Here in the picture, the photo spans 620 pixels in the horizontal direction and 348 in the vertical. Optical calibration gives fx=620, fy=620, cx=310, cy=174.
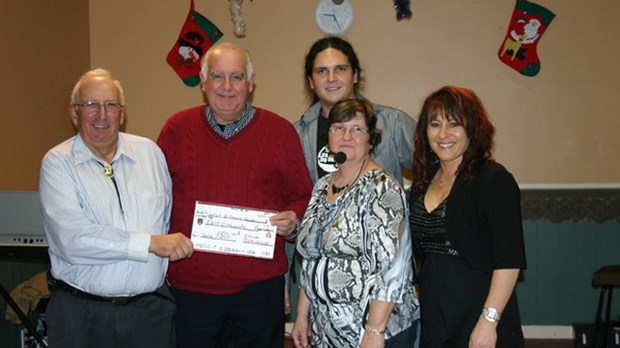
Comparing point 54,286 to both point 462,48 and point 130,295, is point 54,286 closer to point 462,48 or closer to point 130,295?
point 130,295

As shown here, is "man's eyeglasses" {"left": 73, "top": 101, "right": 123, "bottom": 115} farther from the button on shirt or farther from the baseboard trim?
the baseboard trim

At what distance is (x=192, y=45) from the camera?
16.6 feet

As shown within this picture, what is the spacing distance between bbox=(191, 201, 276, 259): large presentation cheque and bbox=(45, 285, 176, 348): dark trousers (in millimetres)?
310

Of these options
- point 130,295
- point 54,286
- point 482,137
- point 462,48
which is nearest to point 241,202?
point 130,295

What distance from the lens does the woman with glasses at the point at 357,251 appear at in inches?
79.4

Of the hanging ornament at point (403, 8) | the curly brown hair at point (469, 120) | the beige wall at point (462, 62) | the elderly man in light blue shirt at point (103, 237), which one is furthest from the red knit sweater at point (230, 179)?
the hanging ornament at point (403, 8)

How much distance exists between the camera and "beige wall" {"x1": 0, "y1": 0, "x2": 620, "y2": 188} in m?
4.81

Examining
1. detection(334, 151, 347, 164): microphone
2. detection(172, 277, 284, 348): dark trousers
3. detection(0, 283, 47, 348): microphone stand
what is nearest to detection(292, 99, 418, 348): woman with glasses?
detection(334, 151, 347, 164): microphone

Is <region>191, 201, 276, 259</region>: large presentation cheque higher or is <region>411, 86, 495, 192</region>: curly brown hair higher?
<region>411, 86, 495, 192</region>: curly brown hair

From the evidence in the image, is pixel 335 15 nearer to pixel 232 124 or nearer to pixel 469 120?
pixel 232 124

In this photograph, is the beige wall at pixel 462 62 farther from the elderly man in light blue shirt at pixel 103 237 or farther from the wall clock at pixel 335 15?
the elderly man in light blue shirt at pixel 103 237

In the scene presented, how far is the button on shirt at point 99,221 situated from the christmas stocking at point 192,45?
2861 millimetres

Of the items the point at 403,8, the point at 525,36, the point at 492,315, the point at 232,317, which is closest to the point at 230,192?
the point at 232,317

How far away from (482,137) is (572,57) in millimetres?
3225
